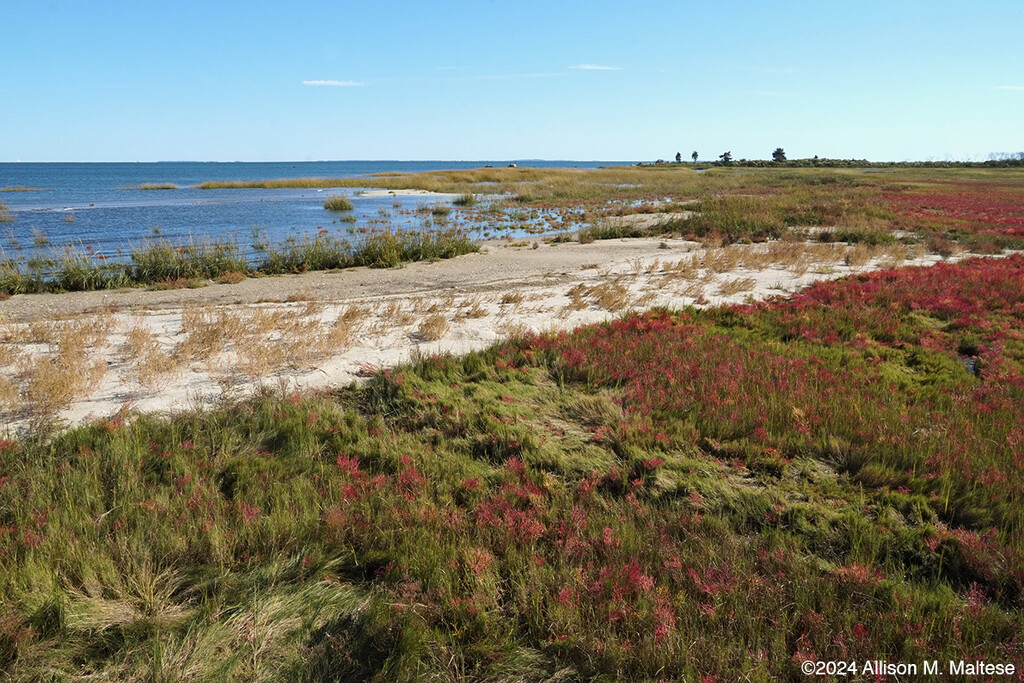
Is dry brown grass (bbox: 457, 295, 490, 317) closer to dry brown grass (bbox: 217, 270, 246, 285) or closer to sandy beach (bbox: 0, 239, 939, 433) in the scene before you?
sandy beach (bbox: 0, 239, 939, 433)

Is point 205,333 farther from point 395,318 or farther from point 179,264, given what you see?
point 179,264

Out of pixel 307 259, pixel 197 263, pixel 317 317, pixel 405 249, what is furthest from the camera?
pixel 405 249

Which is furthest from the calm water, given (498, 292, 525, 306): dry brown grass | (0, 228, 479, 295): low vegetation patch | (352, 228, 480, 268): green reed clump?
(498, 292, 525, 306): dry brown grass

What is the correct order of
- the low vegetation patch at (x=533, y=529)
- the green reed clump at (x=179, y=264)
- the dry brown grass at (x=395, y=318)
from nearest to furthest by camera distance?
the low vegetation patch at (x=533, y=529) → the dry brown grass at (x=395, y=318) → the green reed clump at (x=179, y=264)

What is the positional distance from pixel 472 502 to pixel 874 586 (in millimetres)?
2929

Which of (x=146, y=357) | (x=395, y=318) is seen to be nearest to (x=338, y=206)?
(x=395, y=318)

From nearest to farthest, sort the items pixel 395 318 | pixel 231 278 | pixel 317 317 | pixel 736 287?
pixel 395 318 → pixel 317 317 → pixel 736 287 → pixel 231 278

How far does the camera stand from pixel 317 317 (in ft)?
38.9

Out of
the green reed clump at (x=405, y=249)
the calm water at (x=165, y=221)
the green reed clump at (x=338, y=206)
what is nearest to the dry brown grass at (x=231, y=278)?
the calm water at (x=165, y=221)

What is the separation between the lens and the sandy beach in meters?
7.70

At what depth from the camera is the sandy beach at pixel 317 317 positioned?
770cm

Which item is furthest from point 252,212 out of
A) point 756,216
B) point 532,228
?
point 756,216

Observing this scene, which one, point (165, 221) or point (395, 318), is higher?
point (165, 221)

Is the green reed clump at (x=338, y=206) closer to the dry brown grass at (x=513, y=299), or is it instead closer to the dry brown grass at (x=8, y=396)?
the dry brown grass at (x=513, y=299)
